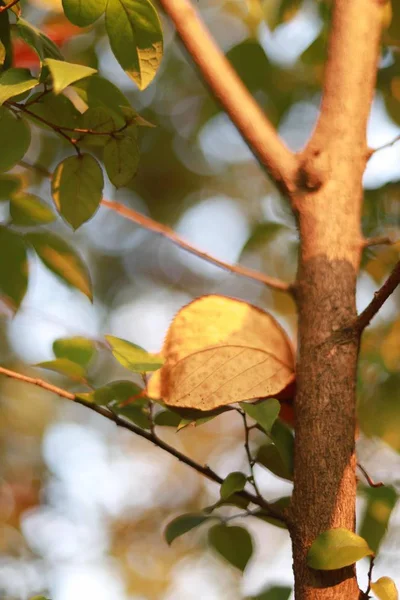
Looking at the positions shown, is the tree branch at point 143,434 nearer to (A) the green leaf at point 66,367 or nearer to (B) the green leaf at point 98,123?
(A) the green leaf at point 66,367

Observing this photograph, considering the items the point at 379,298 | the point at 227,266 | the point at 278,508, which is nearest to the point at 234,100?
the point at 227,266

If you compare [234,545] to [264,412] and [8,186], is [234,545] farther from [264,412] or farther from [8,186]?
[8,186]

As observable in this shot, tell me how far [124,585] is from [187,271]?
954mm

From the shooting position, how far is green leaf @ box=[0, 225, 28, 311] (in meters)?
A: 0.67

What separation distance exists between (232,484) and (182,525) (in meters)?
0.10

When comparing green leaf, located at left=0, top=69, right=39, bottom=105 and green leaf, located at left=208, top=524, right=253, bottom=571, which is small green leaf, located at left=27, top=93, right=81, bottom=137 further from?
green leaf, located at left=208, top=524, right=253, bottom=571

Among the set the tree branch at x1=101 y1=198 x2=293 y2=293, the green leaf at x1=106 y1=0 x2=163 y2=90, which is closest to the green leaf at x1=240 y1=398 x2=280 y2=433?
the tree branch at x1=101 y1=198 x2=293 y2=293

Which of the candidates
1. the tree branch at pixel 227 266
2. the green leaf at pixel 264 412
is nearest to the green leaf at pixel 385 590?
the green leaf at pixel 264 412

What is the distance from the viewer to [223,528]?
2.06 feet

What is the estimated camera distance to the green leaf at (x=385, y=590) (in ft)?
1.62

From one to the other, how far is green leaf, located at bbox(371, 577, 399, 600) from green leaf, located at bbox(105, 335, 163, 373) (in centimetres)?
21

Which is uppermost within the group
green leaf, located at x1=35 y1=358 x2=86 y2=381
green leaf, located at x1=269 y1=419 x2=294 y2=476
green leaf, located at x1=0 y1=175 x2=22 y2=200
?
green leaf, located at x1=0 y1=175 x2=22 y2=200

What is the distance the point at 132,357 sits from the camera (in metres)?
0.51

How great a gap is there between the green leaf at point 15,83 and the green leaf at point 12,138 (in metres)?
0.07
